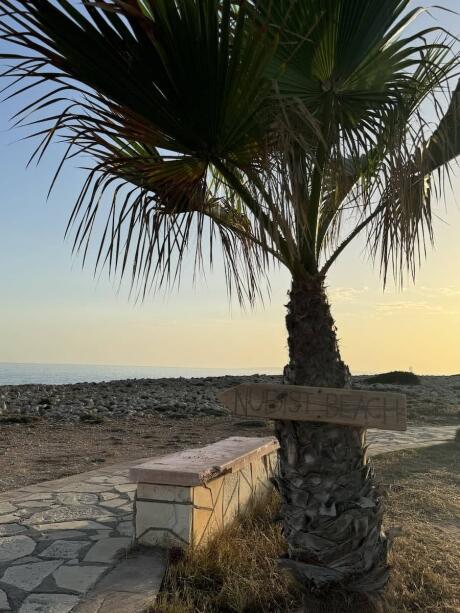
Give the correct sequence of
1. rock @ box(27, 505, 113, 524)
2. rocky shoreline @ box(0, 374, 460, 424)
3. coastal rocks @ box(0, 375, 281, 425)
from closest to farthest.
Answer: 1. rock @ box(27, 505, 113, 524)
2. coastal rocks @ box(0, 375, 281, 425)
3. rocky shoreline @ box(0, 374, 460, 424)

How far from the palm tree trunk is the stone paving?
3.61ft

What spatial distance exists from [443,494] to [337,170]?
4.14 meters

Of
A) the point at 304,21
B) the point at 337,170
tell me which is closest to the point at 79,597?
the point at 337,170

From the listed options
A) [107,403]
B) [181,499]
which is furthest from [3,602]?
[107,403]

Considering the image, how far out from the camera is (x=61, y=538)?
13.6ft

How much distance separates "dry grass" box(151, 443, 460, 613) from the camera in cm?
321

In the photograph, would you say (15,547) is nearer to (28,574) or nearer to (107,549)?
(28,574)

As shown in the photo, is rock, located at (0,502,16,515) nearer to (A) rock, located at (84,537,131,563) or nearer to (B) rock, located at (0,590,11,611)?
(A) rock, located at (84,537,131,563)

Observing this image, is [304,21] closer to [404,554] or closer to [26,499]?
[404,554]

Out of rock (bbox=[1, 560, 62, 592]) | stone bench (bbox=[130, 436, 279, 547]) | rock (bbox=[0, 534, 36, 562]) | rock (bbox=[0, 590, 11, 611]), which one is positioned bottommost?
rock (bbox=[0, 590, 11, 611])

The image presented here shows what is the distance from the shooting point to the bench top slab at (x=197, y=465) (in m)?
3.72

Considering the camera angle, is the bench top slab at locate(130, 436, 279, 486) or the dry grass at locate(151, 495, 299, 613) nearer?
the dry grass at locate(151, 495, 299, 613)

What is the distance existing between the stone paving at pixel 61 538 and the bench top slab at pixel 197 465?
55 centimetres

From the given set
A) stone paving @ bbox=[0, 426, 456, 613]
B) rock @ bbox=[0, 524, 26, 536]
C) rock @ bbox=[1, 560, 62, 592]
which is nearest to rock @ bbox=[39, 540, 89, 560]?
stone paving @ bbox=[0, 426, 456, 613]
